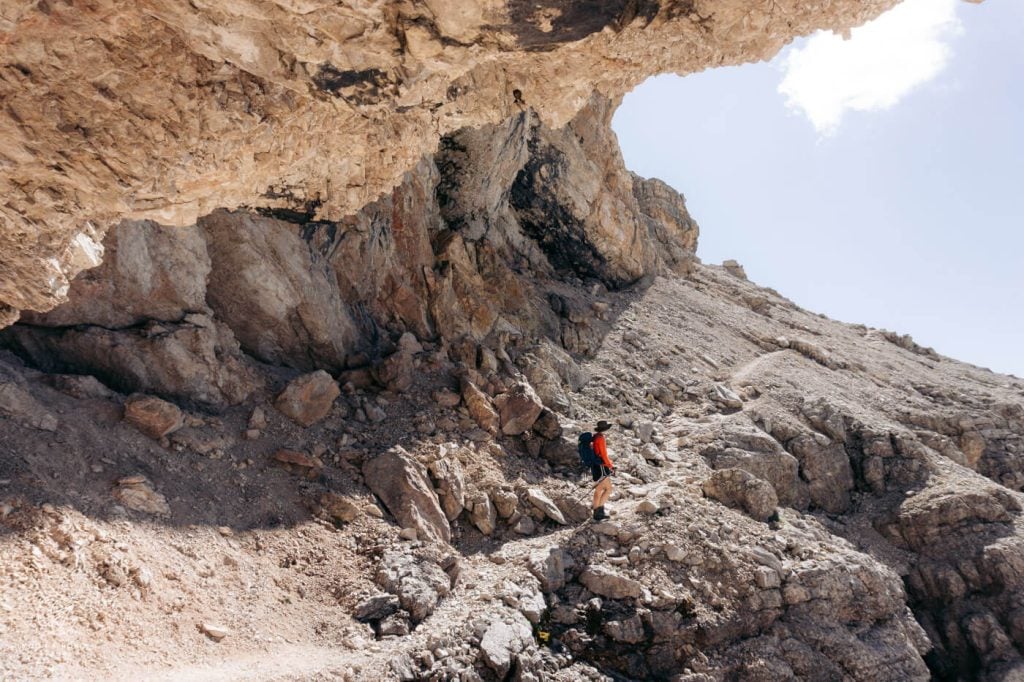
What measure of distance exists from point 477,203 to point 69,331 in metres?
10.1

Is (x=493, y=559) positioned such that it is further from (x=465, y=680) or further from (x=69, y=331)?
(x=69, y=331)

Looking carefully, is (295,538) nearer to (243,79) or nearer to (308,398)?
(308,398)

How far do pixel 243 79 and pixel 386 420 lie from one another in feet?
21.3

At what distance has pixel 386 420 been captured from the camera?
34.2 feet

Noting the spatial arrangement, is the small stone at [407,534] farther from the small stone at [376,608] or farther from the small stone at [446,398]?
the small stone at [446,398]

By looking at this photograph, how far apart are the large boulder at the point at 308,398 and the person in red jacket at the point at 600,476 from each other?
447 cm

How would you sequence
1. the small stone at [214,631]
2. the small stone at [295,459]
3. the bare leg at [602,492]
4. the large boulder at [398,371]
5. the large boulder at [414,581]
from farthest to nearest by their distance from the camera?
the large boulder at [398,371] < the bare leg at [602,492] < the small stone at [295,459] < the large boulder at [414,581] < the small stone at [214,631]

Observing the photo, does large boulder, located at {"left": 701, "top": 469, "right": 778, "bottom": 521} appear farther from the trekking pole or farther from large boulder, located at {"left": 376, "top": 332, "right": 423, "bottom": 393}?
large boulder, located at {"left": 376, "top": 332, "right": 423, "bottom": 393}

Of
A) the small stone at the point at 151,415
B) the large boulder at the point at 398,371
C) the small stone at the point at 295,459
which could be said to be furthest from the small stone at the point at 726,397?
the small stone at the point at 151,415

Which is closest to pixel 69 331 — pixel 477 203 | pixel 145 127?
pixel 145 127

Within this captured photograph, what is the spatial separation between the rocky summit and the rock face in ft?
0.09

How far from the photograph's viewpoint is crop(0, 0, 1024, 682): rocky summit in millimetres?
4750

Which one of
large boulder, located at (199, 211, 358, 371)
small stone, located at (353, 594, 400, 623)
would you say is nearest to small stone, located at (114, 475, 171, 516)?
small stone, located at (353, 594, 400, 623)

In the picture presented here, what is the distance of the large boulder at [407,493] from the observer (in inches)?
343
